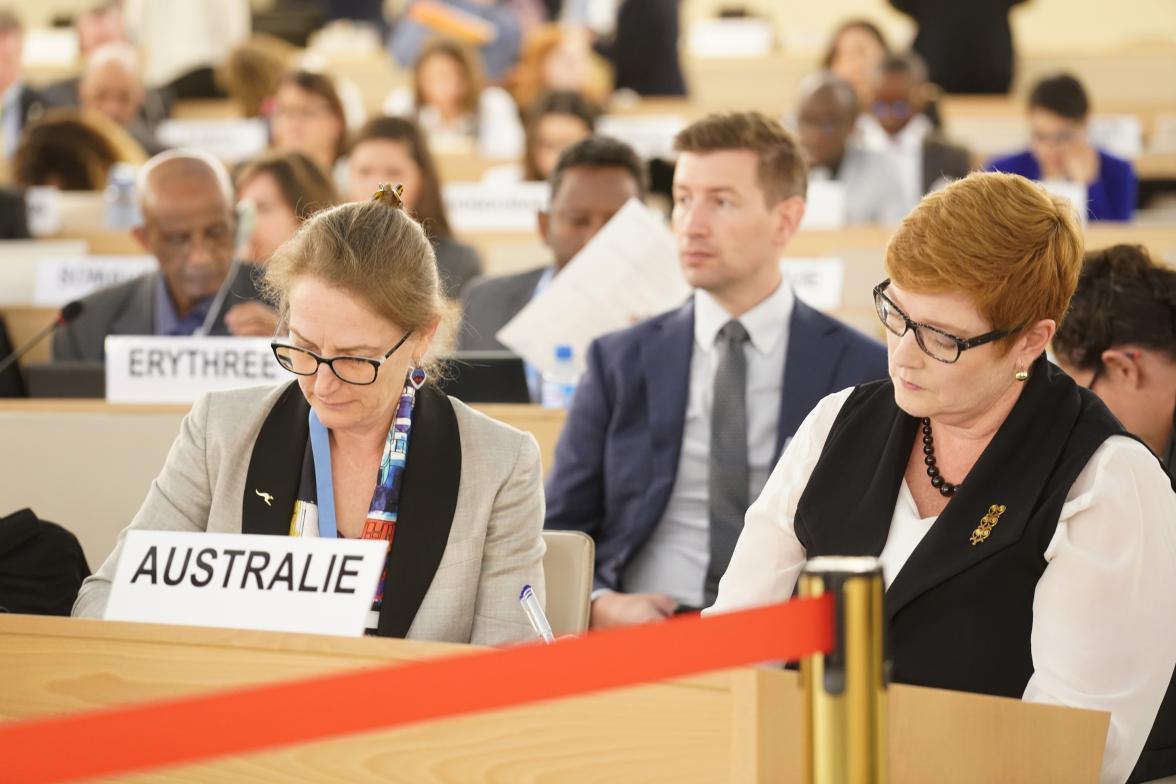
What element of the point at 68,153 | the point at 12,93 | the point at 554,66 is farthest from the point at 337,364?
the point at 12,93

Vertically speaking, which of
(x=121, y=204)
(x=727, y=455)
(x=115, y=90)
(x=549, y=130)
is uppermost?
(x=115, y=90)

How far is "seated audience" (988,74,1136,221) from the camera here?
6.44 meters

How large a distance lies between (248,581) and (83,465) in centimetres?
133

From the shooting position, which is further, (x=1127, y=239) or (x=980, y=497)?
(x=1127, y=239)

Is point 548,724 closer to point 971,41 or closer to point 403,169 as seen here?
point 403,169

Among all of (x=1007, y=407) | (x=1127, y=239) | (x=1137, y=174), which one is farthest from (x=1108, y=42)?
(x=1007, y=407)

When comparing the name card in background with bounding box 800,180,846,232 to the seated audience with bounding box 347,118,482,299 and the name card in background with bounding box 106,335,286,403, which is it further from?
the name card in background with bounding box 106,335,286,403

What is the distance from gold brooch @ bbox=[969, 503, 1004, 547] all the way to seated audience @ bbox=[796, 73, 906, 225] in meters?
4.50

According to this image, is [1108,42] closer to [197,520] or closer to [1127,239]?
[1127,239]

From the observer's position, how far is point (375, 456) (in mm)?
2400

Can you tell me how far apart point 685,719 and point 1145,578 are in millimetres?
724

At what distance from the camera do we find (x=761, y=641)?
4.54 ft

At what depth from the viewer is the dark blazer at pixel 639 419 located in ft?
10.2

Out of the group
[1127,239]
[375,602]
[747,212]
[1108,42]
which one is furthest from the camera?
[1108,42]
